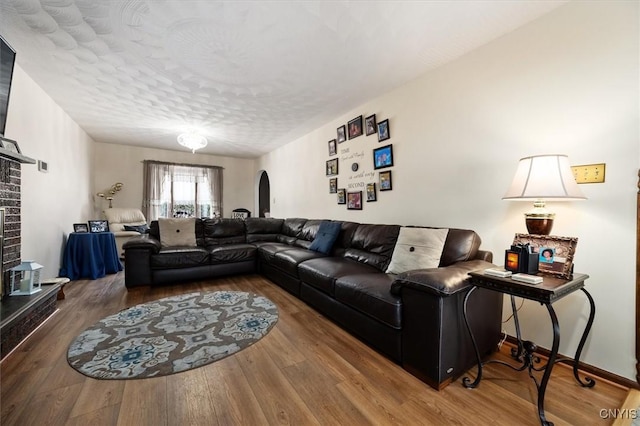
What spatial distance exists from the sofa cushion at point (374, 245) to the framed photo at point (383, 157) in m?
0.79

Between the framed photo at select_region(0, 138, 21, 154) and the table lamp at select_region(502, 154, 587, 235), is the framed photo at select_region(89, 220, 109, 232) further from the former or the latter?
the table lamp at select_region(502, 154, 587, 235)

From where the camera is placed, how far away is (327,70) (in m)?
2.63

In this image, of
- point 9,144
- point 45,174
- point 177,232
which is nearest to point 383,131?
point 177,232

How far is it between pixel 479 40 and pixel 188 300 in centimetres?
380

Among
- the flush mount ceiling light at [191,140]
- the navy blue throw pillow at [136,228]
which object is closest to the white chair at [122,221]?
the navy blue throw pillow at [136,228]

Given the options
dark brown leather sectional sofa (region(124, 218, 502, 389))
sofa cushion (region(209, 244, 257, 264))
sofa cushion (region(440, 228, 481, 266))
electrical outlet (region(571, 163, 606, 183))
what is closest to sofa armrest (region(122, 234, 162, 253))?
dark brown leather sectional sofa (region(124, 218, 502, 389))

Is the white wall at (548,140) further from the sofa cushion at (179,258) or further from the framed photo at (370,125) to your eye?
the sofa cushion at (179,258)

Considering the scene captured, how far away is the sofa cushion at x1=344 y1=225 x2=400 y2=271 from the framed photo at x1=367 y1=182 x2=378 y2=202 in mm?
453

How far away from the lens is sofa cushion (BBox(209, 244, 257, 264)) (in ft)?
12.5

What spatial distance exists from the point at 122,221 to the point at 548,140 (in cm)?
663

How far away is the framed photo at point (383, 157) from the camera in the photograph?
3.11m

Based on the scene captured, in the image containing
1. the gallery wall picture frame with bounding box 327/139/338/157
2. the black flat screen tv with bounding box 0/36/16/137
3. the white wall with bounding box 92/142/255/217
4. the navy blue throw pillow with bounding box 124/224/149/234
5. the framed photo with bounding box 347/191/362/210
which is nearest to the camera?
the black flat screen tv with bounding box 0/36/16/137

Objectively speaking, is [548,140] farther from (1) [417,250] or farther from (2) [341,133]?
(2) [341,133]

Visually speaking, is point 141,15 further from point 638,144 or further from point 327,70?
point 638,144
